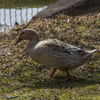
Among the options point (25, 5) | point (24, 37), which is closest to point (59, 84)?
point (24, 37)

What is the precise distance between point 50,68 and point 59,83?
3.35 feet

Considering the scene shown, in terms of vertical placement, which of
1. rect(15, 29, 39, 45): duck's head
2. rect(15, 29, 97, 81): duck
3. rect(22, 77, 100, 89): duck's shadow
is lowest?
rect(22, 77, 100, 89): duck's shadow

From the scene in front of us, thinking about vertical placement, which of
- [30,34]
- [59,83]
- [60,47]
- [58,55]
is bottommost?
[59,83]

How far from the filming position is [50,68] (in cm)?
607

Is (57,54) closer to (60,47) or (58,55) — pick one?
(58,55)

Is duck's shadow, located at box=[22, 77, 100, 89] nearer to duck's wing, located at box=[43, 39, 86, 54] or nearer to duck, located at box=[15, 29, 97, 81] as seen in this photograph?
duck, located at box=[15, 29, 97, 81]

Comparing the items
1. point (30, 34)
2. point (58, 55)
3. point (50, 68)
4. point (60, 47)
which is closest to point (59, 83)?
point (58, 55)

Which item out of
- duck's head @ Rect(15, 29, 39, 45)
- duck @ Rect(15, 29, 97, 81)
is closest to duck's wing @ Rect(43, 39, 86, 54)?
duck @ Rect(15, 29, 97, 81)

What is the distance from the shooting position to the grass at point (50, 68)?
4484 millimetres

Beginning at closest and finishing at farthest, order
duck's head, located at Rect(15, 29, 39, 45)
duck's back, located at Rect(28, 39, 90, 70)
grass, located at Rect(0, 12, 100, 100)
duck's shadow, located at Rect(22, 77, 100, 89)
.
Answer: grass, located at Rect(0, 12, 100, 100), duck's shadow, located at Rect(22, 77, 100, 89), duck's back, located at Rect(28, 39, 90, 70), duck's head, located at Rect(15, 29, 39, 45)

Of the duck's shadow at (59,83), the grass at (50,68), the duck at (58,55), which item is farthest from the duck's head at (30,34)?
the duck's shadow at (59,83)

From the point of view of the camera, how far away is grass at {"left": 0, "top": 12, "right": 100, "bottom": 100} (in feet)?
14.7

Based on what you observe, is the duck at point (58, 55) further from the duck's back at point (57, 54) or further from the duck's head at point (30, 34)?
the duck's head at point (30, 34)

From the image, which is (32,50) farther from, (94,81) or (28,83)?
(94,81)
